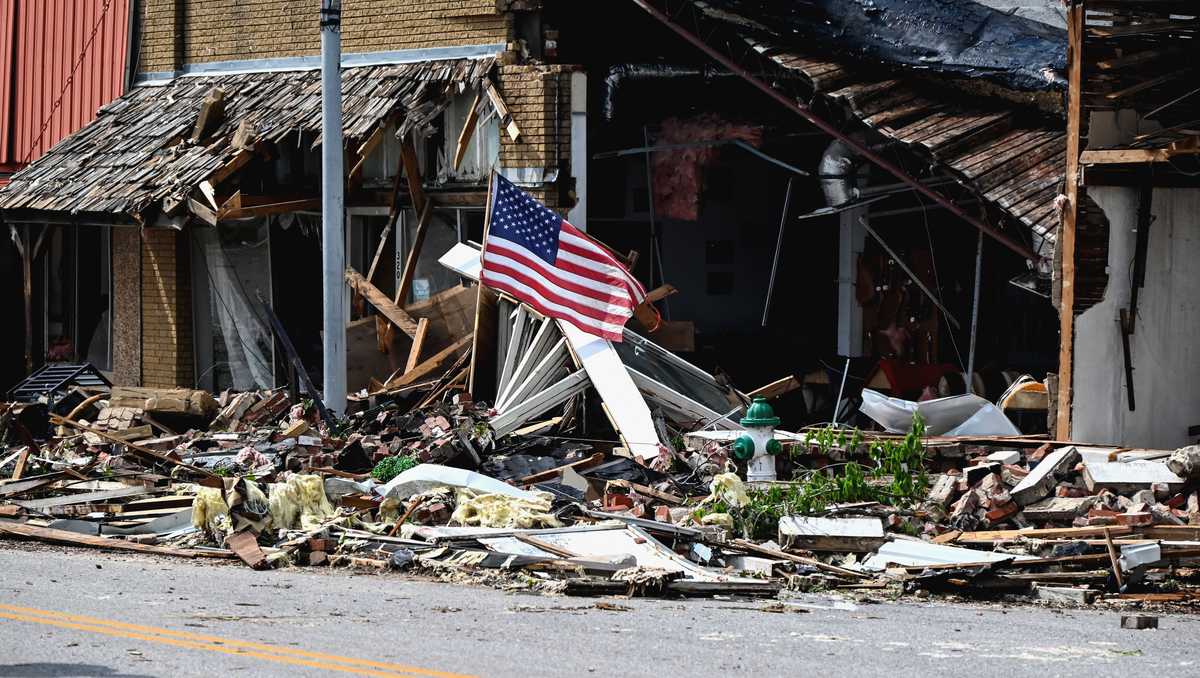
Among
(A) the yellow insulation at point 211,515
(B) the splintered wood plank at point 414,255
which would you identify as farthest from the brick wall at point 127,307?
(A) the yellow insulation at point 211,515

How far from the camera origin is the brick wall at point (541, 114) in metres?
18.6

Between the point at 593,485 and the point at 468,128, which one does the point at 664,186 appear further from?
the point at 593,485

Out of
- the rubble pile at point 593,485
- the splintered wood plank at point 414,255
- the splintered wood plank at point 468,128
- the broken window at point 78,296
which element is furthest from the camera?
the broken window at point 78,296

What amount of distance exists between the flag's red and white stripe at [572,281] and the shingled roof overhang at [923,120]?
2427mm

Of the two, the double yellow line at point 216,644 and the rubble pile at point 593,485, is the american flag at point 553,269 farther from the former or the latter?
the double yellow line at point 216,644

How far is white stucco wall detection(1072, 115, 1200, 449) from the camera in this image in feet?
46.9

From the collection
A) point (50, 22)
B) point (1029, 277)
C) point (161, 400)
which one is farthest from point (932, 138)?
point (50, 22)

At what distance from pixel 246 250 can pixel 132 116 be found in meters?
2.80

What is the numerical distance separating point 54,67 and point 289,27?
5206 millimetres

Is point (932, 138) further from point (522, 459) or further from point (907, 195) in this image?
point (522, 459)

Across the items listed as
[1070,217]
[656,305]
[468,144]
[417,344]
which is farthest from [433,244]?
[1070,217]

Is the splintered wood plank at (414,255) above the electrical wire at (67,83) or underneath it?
underneath

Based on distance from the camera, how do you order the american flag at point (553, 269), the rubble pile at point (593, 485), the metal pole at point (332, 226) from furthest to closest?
1. the american flag at point (553, 269)
2. the metal pole at point (332, 226)
3. the rubble pile at point (593, 485)

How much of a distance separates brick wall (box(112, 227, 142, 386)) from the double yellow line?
13.1m
